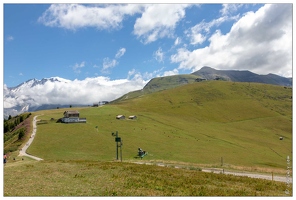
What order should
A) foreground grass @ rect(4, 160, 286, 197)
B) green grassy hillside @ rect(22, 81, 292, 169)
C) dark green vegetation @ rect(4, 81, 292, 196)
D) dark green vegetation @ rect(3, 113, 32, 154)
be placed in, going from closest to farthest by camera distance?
1. foreground grass @ rect(4, 160, 286, 197)
2. dark green vegetation @ rect(4, 81, 292, 196)
3. green grassy hillside @ rect(22, 81, 292, 169)
4. dark green vegetation @ rect(3, 113, 32, 154)

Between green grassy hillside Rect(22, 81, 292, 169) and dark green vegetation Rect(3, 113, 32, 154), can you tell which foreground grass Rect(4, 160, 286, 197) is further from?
dark green vegetation Rect(3, 113, 32, 154)

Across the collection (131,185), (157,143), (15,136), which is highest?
(131,185)

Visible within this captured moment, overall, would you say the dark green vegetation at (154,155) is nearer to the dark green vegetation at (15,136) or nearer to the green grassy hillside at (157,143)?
the green grassy hillside at (157,143)

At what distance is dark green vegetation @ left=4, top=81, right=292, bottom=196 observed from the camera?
85.5ft

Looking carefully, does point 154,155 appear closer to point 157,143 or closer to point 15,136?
point 157,143

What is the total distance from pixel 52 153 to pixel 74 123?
40.6 meters

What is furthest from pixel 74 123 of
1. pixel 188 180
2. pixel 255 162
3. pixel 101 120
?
pixel 188 180

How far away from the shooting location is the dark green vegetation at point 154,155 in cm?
2605

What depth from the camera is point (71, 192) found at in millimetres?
24062

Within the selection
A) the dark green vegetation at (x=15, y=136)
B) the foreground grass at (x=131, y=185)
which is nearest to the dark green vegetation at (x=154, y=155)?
the foreground grass at (x=131, y=185)

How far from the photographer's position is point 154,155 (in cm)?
8181

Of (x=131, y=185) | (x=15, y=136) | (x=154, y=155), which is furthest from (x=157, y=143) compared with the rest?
(x=131, y=185)

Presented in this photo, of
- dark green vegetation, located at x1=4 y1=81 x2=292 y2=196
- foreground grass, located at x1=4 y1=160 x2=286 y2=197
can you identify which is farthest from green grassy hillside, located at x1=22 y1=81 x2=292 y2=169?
foreground grass, located at x1=4 y1=160 x2=286 y2=197

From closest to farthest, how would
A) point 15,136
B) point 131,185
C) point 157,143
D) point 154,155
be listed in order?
point 131,185
point 154,155
point 157,143
point 15,136
